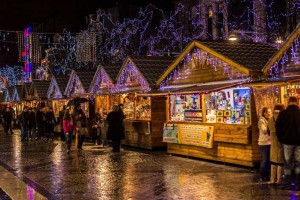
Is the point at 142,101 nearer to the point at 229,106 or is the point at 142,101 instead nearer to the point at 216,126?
the point at 216,126

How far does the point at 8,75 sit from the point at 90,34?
40.3m

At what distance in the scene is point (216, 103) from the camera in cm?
1345

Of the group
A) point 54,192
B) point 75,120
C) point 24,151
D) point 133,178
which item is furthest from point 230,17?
point 54,192

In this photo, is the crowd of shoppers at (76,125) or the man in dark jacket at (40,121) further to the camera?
the man in dark jacket at (40,121)

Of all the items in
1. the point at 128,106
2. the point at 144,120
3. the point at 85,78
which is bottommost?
the point at 144,120

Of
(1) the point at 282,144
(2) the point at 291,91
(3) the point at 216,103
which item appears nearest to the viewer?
(1) the point at 282,144

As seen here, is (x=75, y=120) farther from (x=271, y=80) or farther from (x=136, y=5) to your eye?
(x=136, y=5)

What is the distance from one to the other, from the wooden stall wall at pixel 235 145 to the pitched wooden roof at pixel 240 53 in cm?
100

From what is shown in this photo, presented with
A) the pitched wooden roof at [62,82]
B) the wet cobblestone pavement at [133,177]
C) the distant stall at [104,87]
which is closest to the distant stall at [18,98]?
Answer: the pitched wooden roof at [62,82]

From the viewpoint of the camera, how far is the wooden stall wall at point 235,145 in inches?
465

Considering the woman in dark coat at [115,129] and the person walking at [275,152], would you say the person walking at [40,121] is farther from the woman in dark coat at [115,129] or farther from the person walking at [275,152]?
the person walking at [275,152]

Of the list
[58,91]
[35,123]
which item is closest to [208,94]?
[35,123]

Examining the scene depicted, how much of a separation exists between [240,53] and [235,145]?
2706mm

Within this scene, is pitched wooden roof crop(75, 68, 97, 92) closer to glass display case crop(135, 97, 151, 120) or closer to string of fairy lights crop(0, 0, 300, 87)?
string of fairy lights crop(0, 0, 300, 87)
